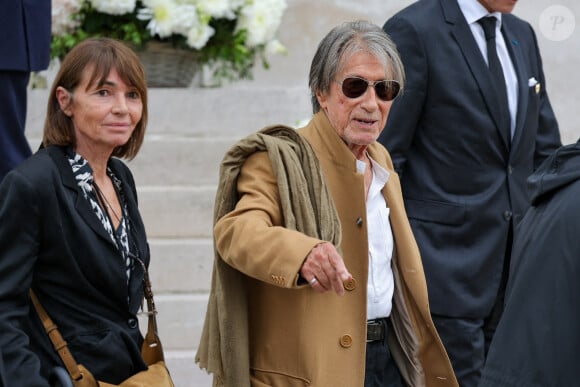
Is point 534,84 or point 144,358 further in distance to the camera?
point 534,84

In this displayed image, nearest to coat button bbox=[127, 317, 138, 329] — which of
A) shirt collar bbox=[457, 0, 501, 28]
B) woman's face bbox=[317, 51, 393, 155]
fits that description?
woman's face bbox=[317, 51, 393, 155]

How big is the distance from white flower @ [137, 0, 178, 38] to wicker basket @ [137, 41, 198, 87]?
0.20 metres

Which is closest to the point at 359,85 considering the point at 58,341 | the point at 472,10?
the point at 58,341

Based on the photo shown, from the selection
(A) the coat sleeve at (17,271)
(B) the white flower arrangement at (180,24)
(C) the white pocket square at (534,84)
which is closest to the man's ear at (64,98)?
(A) the coat sleeve at (17,271)

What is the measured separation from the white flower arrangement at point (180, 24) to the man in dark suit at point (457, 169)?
228 centimetres

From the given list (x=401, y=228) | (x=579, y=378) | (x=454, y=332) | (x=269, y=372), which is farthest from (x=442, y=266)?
(x=579, y=378)

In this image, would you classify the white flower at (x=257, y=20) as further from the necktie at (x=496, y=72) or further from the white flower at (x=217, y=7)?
the necktie at (x=496, y=72)

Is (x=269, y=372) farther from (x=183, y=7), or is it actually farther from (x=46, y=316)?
(x=183, y=7)

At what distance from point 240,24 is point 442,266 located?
282 cm

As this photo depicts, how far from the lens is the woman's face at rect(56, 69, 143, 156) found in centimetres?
418

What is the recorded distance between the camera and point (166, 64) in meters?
7.61

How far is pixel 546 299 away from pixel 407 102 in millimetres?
2511

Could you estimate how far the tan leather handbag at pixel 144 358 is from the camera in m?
3.83

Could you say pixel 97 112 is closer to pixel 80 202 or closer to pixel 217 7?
pixel 80 202
